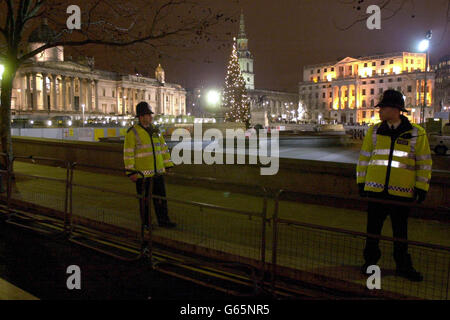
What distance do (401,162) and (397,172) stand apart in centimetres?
14

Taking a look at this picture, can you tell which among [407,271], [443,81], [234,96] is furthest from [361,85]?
[407,271]

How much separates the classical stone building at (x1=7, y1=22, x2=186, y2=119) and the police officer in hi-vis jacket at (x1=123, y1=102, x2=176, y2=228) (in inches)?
2585

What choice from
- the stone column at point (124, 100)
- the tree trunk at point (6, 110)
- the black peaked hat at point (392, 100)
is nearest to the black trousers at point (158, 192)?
the black peaked hat at point (392, 100)

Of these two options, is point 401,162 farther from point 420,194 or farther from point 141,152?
point 141,152

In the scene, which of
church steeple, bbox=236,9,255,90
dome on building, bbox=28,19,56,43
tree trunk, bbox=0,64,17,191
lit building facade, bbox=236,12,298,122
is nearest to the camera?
tree trunk, bbox=0,64,17,191

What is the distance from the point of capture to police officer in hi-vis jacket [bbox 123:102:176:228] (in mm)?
7043

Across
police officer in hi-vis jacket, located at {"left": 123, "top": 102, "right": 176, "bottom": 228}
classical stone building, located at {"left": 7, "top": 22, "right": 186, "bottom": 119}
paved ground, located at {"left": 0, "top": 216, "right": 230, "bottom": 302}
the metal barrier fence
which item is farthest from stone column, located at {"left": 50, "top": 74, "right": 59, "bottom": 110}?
police officer in hi-vis jacket, located at {"left": 123, "top": 102, "right": 176, "bottom": 228}

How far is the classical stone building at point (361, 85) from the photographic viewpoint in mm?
119450

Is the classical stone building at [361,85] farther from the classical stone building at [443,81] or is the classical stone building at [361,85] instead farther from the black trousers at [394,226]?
the black trousers at [394,226]

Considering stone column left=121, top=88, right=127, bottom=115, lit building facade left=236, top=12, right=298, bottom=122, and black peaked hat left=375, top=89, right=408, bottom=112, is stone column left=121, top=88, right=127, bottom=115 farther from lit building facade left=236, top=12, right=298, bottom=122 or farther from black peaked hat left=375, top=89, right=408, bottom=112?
black peaked hat left=375, top=89, right=408, bottom=112

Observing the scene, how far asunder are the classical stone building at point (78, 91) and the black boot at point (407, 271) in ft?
228
